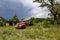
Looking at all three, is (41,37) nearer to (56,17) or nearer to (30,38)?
(30,38)

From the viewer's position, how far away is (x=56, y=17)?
54906mm

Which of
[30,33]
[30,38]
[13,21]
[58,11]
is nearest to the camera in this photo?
[30,38]

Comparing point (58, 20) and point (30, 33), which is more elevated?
point (30, 33)

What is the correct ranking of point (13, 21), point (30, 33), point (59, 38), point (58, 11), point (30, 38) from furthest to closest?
point (13, 21), point (58, 11), point (30, 33), point (30, 38), point (59, 38)

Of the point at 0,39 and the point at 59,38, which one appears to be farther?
the point at 59,38

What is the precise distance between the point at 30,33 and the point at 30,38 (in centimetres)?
144

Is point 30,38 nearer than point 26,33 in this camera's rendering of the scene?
Yes

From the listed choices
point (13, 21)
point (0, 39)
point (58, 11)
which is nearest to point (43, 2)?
point (58, 11)

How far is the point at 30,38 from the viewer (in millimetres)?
18234

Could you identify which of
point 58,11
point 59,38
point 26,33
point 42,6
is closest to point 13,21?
point 42,6

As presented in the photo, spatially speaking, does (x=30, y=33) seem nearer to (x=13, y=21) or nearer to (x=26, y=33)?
(x=26, y=33)

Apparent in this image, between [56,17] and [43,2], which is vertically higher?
[43,2]

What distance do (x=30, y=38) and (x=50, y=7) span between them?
3728 centimetres

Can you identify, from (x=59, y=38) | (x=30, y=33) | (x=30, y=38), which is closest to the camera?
(x=59, y=38)
